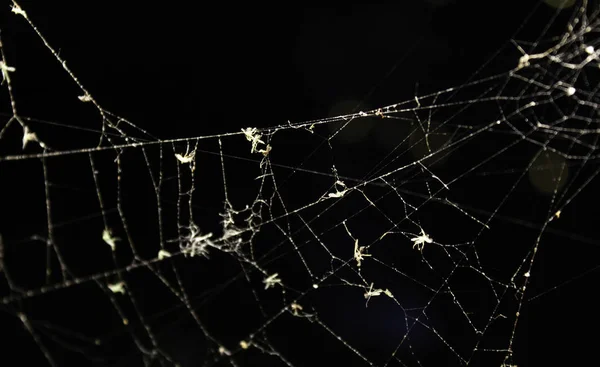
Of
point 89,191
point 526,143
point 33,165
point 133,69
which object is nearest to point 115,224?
point 89,191

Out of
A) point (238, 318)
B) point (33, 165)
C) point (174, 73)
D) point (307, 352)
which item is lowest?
point (307, 352)

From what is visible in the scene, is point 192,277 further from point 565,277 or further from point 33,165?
point 565,277

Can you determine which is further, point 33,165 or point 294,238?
point 294,238

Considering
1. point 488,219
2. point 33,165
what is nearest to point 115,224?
point 33,165

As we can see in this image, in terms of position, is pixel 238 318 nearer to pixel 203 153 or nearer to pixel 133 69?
pixel 203 153

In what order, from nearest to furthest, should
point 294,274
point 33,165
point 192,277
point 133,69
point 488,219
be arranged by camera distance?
point 33,165 → point 133,69 → point 192,277 → point 294,274 → point 488,219

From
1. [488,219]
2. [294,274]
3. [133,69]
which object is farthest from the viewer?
[488,219]

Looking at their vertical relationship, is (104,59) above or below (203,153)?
above
